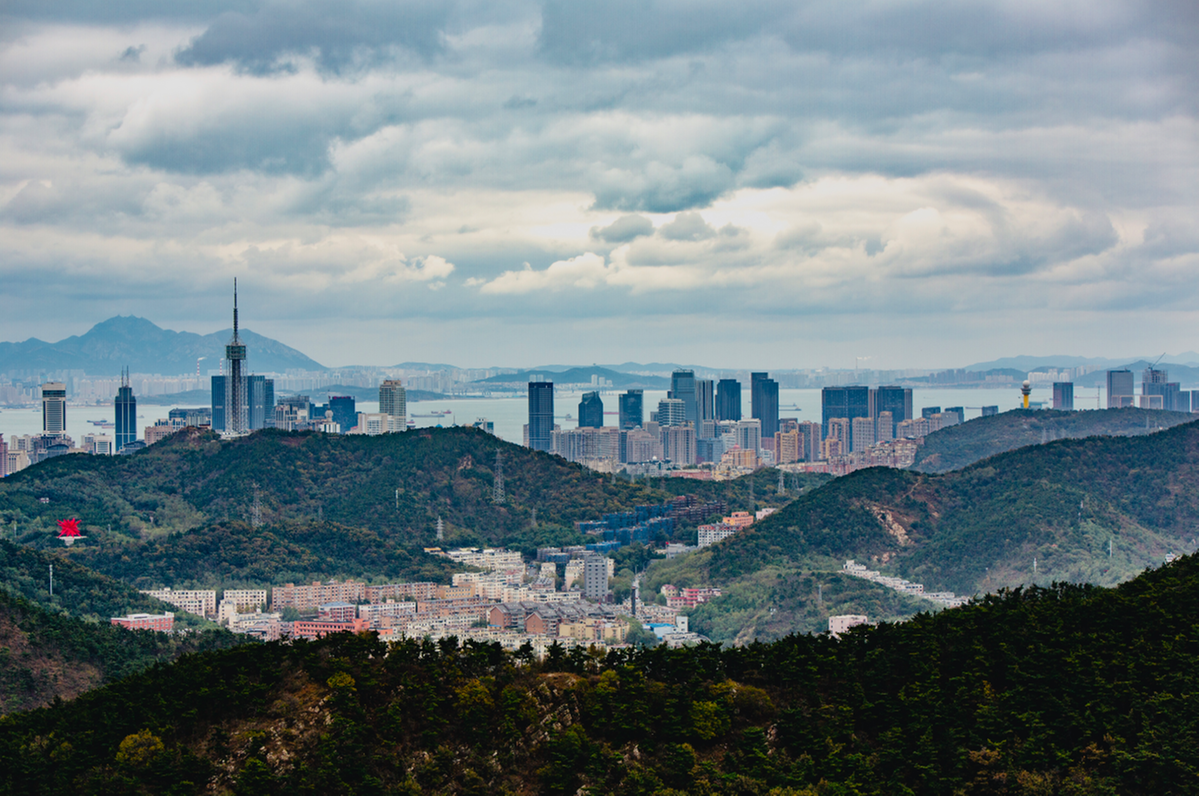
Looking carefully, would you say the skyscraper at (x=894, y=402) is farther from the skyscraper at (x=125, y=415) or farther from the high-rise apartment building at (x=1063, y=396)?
the skyscraper at (x=125, y=415)

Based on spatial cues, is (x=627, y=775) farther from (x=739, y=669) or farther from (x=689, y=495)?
(x=689, y=495)

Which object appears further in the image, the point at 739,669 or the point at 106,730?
the point at 739,669

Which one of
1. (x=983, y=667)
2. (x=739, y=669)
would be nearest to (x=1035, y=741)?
(x=983, y=667)

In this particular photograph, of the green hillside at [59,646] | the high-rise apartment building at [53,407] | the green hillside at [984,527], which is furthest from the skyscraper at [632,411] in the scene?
the green hillside at [59,646]

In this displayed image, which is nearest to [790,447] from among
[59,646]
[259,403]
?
[259,403]

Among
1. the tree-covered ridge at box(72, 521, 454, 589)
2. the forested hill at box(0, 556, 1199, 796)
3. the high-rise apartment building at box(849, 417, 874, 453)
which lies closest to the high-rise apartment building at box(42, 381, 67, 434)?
the tree-covered ridge at box(72, 521, 454, 589)

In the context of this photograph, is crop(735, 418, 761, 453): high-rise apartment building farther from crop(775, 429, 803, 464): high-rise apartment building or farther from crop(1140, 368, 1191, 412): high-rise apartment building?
crop(1140, 368, 1191, 412): high-rise apartment building

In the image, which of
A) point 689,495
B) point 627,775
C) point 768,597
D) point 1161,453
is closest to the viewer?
point 627,775
